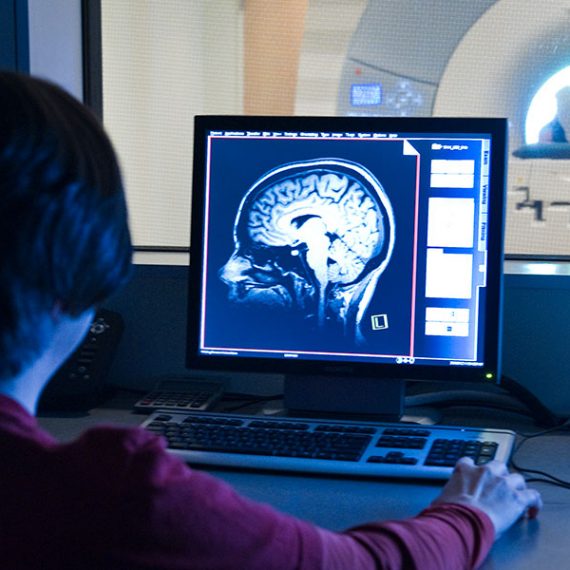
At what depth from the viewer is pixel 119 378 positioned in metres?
1.77

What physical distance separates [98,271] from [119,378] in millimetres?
1053

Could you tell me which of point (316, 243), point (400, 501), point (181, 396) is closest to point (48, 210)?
point (400, 501)

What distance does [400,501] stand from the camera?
1.17m

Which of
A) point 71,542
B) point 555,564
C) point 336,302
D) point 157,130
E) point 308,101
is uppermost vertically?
point 308,101

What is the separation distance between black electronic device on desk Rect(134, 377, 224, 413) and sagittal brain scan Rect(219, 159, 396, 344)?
7.4 inches

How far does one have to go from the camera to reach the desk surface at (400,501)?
40.6 inches

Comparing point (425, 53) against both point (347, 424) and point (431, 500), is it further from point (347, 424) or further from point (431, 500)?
point (431, 500)

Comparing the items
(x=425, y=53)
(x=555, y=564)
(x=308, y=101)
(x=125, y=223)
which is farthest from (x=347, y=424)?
(x=425, y=53)

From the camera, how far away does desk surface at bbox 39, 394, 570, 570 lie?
1.03 metres

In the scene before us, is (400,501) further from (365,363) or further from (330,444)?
(365,363)

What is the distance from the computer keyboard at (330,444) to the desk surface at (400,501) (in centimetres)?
2

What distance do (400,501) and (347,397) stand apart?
13.5 inches

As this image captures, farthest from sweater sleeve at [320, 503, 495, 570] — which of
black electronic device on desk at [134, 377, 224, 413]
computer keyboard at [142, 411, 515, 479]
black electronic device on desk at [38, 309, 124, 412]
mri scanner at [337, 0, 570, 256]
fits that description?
mri scanner at [337, 0, 570, 256]

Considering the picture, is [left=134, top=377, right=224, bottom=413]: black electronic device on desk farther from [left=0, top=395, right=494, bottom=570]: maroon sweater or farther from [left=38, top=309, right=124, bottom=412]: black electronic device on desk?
[left=0, top=395, right=494, bottom=570]: maroon sweater
